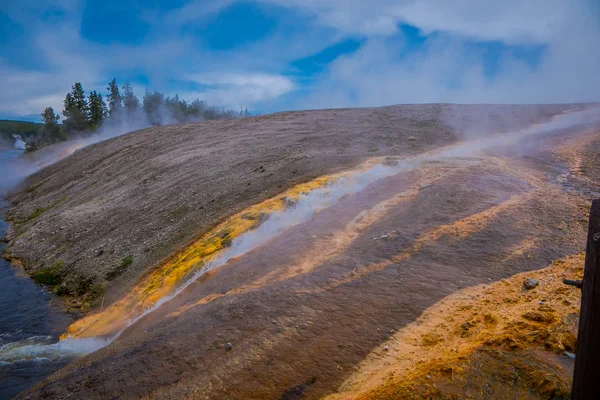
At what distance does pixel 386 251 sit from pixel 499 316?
10.1ft

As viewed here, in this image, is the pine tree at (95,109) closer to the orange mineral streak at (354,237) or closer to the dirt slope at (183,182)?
the dirt slope at (183,182)

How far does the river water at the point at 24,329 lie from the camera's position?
28.7 ft

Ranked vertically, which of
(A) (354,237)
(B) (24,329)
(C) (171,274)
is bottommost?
(B) (24,329)

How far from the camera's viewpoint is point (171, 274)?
1108 cm

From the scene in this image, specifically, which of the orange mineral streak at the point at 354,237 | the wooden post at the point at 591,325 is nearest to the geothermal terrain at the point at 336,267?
the orange mineral streak at the point at 354,237

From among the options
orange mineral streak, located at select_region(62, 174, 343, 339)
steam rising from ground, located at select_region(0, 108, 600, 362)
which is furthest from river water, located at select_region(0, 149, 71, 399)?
orange mineral streak, located at select_region(62, 174, 343, 339)

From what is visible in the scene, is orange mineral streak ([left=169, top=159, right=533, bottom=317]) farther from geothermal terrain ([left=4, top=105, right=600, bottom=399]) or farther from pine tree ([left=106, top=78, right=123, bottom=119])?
pine tree ([left=106, top=78, right=123, bottom=119])

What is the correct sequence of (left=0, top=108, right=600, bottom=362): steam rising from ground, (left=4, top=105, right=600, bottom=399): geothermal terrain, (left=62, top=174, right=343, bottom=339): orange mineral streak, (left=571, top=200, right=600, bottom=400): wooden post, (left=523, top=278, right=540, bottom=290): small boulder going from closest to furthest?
(left=571, top=200, right=600, bottom=400): wooden post, (left=4, top=105, right=600, bottom=399): geothermal terrain, (left=523, top=278, right=540, bottom=290): small boulder, (left=0, top=108, right=600, bottom=362): steam rising from ground, (left=62, top=174, right=343, bottom=339): orange mineral streak

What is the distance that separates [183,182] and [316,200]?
8.30 meters

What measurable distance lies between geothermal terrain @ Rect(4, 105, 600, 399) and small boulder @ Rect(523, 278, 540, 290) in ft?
0.28

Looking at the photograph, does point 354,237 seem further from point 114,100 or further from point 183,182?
point 114,100

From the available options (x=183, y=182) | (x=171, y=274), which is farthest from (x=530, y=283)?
(x=183, y=182)

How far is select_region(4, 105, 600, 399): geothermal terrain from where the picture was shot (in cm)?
574

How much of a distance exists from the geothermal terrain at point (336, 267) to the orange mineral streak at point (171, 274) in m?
0.08
